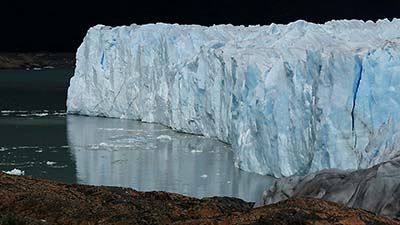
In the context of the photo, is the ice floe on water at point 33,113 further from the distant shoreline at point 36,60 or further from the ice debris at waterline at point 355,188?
the distant shoreline at point 36,60

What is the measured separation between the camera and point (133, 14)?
38.5m

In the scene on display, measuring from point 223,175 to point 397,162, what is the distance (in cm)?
569

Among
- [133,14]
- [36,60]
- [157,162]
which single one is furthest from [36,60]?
[157,162]

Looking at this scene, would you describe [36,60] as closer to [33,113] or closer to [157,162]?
[33,113]

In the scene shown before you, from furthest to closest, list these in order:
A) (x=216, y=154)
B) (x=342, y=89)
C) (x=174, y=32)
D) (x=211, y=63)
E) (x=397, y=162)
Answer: (x=174, y=32), (x=211, y=63), (x=216, y=154), (x=342, y=89), (x=397, y=162)

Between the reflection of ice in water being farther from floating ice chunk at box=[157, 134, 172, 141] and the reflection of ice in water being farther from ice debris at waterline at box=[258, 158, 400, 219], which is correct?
ice debris at waterline at box=[258, 158, 400, 219]

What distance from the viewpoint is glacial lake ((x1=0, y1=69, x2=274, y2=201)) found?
28.6 feet

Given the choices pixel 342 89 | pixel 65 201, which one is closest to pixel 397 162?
pixel 65 201

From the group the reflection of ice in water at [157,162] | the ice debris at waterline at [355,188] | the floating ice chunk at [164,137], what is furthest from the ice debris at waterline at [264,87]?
the ice debris at waterline at [355,188]

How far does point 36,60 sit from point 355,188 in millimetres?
31112

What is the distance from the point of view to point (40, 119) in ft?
48.1

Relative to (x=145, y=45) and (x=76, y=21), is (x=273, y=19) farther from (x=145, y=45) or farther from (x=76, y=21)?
(x=145, y=45)

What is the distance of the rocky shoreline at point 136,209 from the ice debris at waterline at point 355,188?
25 cm

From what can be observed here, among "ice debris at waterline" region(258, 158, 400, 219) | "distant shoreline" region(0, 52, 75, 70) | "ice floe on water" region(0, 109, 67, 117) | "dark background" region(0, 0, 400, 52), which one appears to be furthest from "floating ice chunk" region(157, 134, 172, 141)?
"dark background" region(0, 0, 400, 52)
